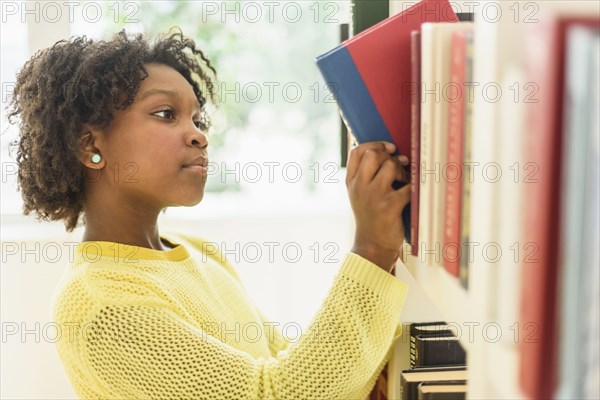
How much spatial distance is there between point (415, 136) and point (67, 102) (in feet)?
2.07

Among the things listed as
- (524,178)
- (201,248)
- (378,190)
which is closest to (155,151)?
(201,248)

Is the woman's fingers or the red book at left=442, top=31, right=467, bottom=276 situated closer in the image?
the red book at left=442, top=31, right=467, bottom=276

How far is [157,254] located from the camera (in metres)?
1.10

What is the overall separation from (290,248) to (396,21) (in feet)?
4.18

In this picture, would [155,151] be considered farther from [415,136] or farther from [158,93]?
[415,136]

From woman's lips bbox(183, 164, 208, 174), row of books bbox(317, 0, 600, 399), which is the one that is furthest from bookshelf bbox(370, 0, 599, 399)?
woman's lips bbox(183, 164, 208, 174)

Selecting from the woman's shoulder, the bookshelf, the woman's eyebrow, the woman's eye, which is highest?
the woman's eyebrow

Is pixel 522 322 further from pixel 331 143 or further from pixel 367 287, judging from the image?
pixel 331 143

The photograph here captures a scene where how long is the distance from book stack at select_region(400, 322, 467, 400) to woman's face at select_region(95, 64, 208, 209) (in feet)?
1.37

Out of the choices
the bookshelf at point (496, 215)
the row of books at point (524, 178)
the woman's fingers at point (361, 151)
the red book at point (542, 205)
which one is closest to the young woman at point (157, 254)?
the woman's fingers at point (361, 151)

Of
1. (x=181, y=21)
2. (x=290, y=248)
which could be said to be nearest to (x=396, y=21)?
(x=290, y=248)

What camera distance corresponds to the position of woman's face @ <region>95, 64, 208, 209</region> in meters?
1.06

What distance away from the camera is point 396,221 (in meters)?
0.77

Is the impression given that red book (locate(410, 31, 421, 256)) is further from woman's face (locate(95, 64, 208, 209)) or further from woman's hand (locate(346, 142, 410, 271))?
woman's face (locate(95, 64, 208, 209))
